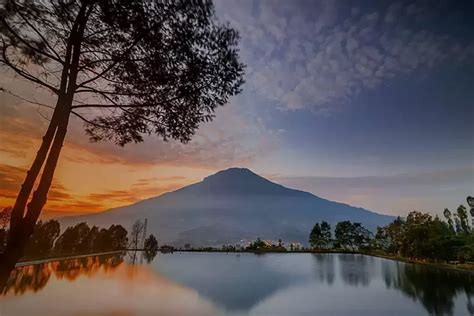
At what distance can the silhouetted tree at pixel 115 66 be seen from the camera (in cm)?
215

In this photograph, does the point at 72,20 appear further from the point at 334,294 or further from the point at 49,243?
the point at 49,243

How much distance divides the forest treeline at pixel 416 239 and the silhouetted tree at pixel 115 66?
16.4 m

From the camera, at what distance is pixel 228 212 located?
141 metres

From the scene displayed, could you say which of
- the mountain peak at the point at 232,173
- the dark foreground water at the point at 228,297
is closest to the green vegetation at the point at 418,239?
the dark foreground water at the point at 228,297

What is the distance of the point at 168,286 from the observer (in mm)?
8477

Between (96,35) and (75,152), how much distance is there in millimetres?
3207

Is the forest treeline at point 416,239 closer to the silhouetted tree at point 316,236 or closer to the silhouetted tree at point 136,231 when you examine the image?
the silhouetted tree at point 316,236

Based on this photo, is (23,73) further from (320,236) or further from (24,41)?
(320,236)

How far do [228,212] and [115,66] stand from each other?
461 ft

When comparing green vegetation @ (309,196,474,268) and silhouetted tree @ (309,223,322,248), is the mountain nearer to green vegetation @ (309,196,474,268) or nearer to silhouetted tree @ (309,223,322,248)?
silhouetted tree @ (309,223,322,248)

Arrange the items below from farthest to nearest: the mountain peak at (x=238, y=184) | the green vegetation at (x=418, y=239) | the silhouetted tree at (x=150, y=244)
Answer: the mountain peak at (x=238, y=184) → the silhouetted tree at (x=150, y=244) → the green vegetation at (x=418, y=239)

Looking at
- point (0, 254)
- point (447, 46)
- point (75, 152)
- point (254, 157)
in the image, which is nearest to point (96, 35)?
point (0, 254)

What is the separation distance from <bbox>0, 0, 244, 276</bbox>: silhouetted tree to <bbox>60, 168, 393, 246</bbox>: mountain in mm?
84866

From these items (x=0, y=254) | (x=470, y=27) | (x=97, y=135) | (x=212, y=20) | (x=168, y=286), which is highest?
(x=470, y=27)
